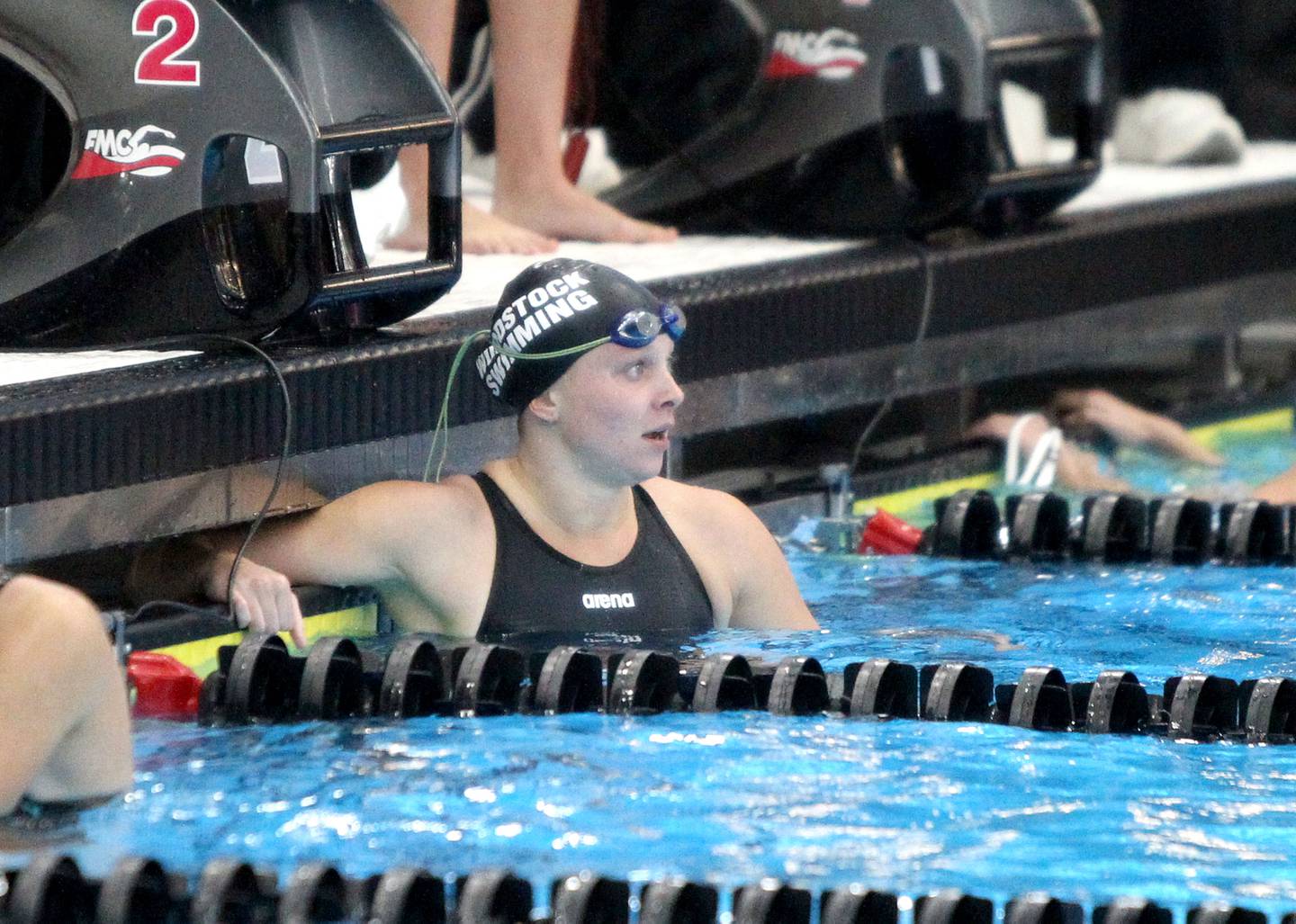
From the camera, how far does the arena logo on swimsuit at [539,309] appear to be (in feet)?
13.0

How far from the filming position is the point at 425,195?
5406 millimetres

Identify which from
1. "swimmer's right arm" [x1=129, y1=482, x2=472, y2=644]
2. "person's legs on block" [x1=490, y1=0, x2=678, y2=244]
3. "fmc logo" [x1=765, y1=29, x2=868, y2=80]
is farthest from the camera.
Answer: "fmc logo" [x1=765, y1=29, x2=868, y2=80]

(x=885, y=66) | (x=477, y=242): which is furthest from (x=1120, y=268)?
(x=477, y=242)

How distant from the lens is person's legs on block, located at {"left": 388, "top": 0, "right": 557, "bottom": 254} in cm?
521

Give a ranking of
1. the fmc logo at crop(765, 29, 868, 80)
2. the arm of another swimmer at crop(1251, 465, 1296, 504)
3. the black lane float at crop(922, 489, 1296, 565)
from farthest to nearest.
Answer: the fmc logo at crop(765, 29, 868, 80) < the arm of another swimmer at crop(1251, 465, 1296, 504) < the black lane float at crop(922, 489, 1296, 565)

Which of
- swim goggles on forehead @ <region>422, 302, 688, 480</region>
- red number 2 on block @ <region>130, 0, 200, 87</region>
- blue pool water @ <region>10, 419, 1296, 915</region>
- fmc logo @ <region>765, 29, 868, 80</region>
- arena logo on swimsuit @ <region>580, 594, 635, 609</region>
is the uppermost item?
fmc logo @ <region>765, 29, 868, 80</region>

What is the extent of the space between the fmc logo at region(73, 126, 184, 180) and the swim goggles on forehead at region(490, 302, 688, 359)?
25.9 inches

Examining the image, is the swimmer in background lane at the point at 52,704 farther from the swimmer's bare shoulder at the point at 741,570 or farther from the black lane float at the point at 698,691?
the swimmer's bare shoulder at the point at 741,570

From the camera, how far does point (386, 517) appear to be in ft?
12.7

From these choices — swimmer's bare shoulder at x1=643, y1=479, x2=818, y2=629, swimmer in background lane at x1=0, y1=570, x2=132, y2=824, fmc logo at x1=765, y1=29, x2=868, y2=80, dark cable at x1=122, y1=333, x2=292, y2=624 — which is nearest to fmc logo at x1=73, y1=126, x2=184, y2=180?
dark cable at x1=122, y1=333, x2=292, y2=624

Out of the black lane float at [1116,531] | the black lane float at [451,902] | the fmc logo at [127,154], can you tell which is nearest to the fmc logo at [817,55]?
the black lane float at [1116,531]

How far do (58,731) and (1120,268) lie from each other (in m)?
4.09

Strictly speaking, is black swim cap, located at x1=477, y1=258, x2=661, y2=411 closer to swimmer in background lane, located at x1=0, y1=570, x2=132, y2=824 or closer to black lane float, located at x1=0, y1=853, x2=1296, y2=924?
swimmer in background lane, located at x1=0, y1=570, x2=132, y2=824

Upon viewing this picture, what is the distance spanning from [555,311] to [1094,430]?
2478 mm
